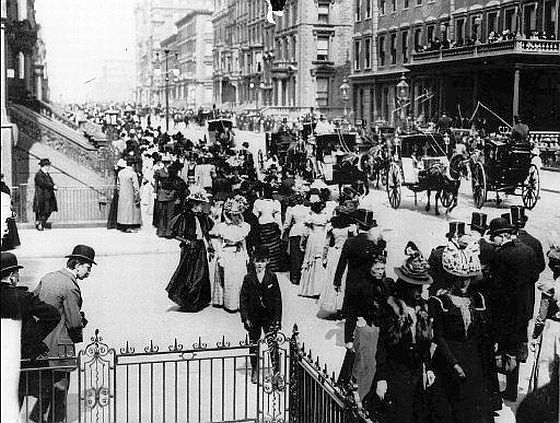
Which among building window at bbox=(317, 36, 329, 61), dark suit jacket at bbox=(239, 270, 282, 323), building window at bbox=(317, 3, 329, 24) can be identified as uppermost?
building window at bbox=(317, 3, 329, 24)

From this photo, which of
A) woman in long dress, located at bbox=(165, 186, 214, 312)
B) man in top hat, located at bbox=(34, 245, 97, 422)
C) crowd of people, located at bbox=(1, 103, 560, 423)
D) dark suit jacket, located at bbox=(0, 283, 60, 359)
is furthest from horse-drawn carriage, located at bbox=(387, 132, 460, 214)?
dark suit jacket, located at bbox=(0, 283, 60, 359)

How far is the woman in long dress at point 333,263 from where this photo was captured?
840cm

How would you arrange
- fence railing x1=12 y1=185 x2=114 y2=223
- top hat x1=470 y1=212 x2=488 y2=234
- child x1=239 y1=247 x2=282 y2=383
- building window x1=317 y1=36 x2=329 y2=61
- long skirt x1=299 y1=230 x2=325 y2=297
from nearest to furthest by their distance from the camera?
child x1=239 y1=247 x2=282 y2=383 < top hat x1=470 y1=212 x2=488 y2=234 < long skirt x1=299 y1=230 x2=325 y2=297 < fence railing x1=12 y1=185 x2=114 y2=223 < building window x1=317 y1=36 x2=329 y2=61

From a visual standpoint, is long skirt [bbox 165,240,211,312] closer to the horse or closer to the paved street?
the paved street

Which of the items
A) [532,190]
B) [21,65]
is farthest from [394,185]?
[21,65]

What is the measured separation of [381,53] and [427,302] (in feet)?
93.2

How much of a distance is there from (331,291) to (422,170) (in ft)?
26.3

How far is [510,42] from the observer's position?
19938mm

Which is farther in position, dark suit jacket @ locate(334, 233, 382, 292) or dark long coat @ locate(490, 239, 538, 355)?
dark suit jacket @ locate(334, 233, 382, 292)

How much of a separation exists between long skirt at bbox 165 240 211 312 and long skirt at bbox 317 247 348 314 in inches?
54.5

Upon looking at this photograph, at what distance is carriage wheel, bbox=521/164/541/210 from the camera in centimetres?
1288

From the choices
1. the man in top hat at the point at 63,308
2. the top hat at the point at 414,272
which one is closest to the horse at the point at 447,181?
the top hat at the point at 414,272

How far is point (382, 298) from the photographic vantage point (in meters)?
4.93

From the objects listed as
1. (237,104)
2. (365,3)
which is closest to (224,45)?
(237,104)
